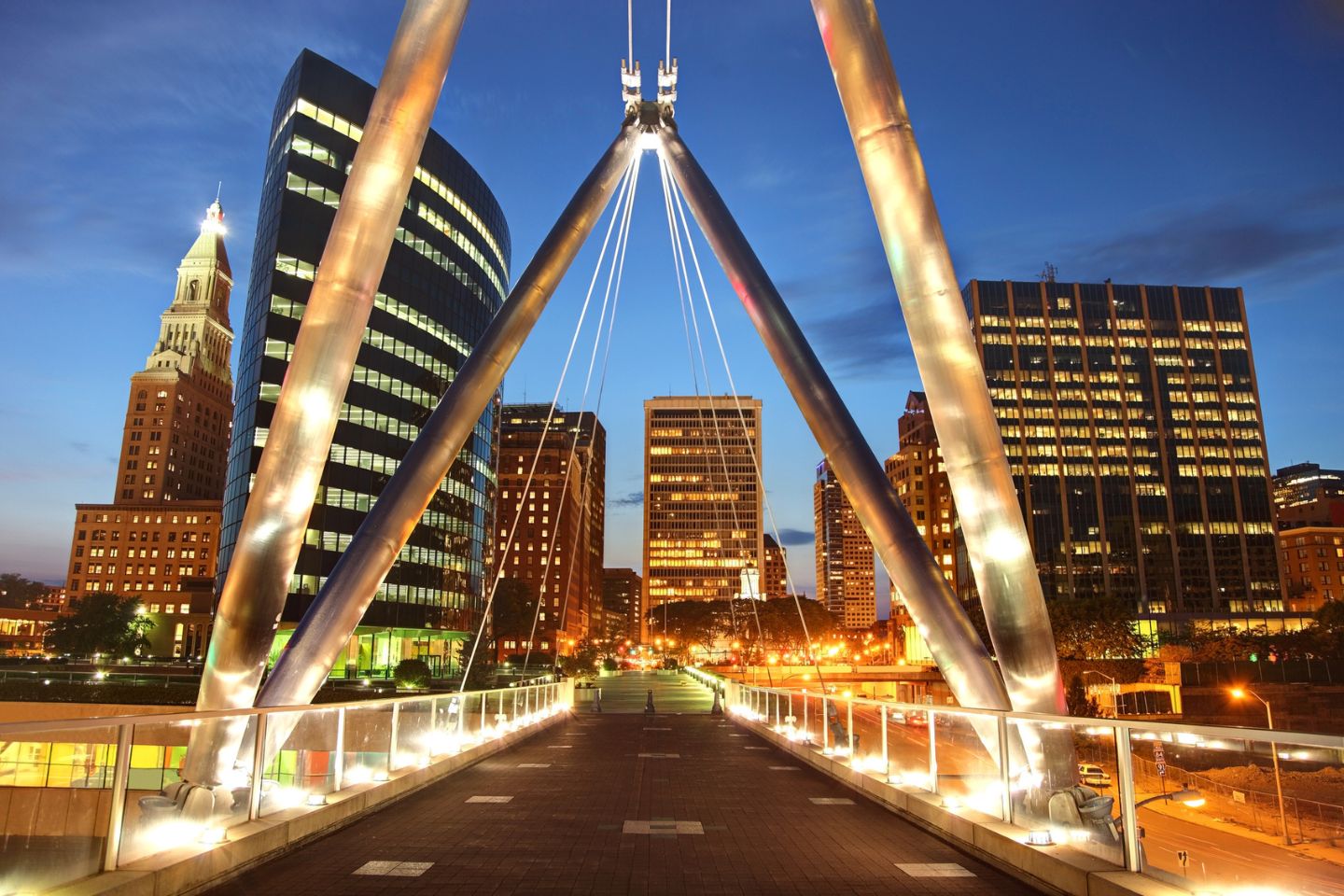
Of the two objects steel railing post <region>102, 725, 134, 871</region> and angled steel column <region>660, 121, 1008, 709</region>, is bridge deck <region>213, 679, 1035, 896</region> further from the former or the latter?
angled steel column <region>660, 121, 1008, 709</region>

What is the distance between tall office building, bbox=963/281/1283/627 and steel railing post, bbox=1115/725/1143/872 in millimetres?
133242

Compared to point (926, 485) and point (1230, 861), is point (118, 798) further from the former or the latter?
point (926, 485)

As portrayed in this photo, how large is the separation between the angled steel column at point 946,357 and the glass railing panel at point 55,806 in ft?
29.3

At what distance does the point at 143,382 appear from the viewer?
174 m

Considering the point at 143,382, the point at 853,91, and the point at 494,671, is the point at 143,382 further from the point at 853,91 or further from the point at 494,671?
the point at 853,91

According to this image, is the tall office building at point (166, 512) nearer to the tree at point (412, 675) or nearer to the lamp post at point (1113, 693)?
the tree at point (412, 675)

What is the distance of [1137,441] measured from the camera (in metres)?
142

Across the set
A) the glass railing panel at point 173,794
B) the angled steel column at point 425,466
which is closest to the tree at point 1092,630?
the angled steel column at point 425,466

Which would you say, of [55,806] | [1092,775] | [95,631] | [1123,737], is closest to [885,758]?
[1092,775]

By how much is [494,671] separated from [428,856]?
61008 millimetres

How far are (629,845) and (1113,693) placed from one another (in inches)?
3109

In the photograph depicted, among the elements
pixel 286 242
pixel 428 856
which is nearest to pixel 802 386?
pixel 428 856

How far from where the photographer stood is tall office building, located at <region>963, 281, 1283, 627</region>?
442 feet

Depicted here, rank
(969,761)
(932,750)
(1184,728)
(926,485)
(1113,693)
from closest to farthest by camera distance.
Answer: (1184,728)
(969,761)
(932,750)
(1113,693)
(926,485)
